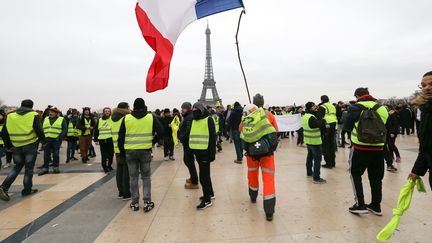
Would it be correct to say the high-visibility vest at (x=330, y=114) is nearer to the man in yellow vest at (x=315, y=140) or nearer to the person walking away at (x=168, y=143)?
the man in yellow vest at (x=315, y=140)

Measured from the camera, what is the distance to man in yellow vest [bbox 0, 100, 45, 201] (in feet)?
16.5

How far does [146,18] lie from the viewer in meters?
4.26

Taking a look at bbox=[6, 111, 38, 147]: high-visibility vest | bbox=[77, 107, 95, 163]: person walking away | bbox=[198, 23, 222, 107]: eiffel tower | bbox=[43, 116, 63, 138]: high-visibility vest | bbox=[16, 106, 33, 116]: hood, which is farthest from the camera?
bbox=[198, 23, 222, 107]: eiffel tower

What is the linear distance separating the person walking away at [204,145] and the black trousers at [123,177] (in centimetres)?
140

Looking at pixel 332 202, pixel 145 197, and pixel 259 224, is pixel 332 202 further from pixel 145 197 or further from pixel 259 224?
pixel 145 197

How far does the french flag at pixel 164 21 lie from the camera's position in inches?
166

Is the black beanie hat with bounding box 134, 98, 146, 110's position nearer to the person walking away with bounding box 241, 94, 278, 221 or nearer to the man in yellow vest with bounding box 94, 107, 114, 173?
the person walking away with bounding box 241, 94, 278, 221

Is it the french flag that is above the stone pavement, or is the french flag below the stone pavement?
above

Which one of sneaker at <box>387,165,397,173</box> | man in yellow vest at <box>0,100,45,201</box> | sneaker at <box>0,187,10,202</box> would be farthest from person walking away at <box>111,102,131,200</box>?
sneaker at <box>387,165,397,173</box>

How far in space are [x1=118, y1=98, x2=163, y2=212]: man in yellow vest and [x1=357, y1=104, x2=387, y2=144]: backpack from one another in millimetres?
3145

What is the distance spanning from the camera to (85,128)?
855cm

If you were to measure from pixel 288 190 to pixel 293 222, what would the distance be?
4.78 feet

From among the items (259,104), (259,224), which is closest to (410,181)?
(259,224)

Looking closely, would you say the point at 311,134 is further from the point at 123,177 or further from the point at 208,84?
the point at 208,84
